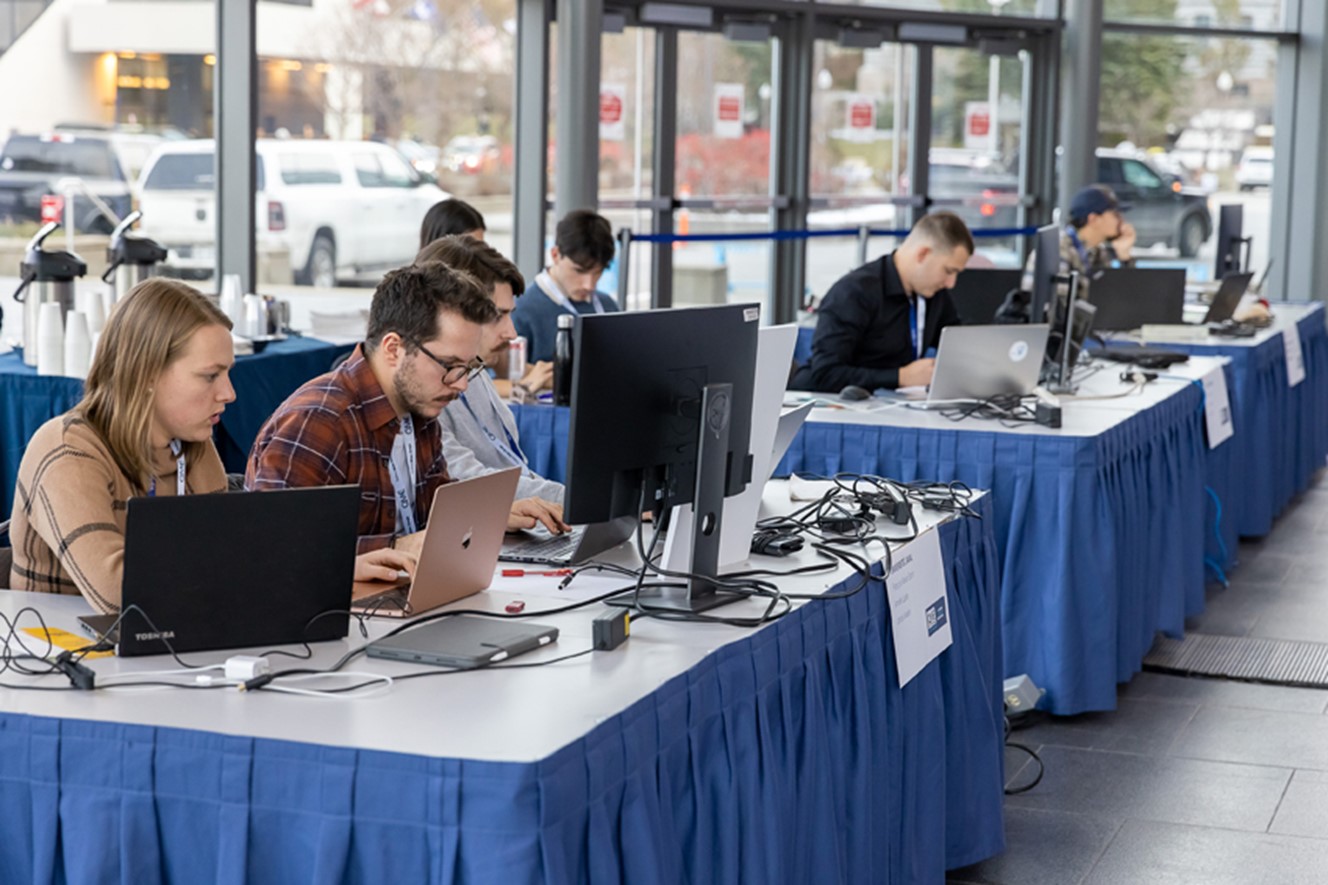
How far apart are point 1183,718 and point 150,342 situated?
2933 millimetres

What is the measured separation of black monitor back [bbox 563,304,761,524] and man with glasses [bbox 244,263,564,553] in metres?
0.39

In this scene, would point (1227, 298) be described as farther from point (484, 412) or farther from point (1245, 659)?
point (484, 412)

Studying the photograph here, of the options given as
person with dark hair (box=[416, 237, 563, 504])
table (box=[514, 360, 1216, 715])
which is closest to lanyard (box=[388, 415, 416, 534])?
person with dark hair (box=[416, 237, 563, 504])

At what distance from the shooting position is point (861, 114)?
9.62 meters

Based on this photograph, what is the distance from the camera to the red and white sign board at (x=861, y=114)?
958 centimetres

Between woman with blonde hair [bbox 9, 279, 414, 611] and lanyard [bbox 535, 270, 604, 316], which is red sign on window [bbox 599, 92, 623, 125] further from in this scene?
woman with blonde hair [bbox 9, 279, 414, 611]

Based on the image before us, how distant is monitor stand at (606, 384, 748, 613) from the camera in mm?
2395

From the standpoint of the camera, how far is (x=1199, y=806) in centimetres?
364

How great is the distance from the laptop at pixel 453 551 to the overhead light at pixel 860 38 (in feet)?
24.2

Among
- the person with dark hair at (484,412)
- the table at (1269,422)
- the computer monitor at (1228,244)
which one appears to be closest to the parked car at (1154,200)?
the computer monitor at (1228,244)

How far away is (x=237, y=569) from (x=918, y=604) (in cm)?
124

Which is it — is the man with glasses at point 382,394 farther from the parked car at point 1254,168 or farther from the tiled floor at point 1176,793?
the parked car at point 1254,168

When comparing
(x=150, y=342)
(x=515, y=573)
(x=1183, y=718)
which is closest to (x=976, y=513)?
(x=515, y=573)

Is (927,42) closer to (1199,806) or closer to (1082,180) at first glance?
(1082,180)
